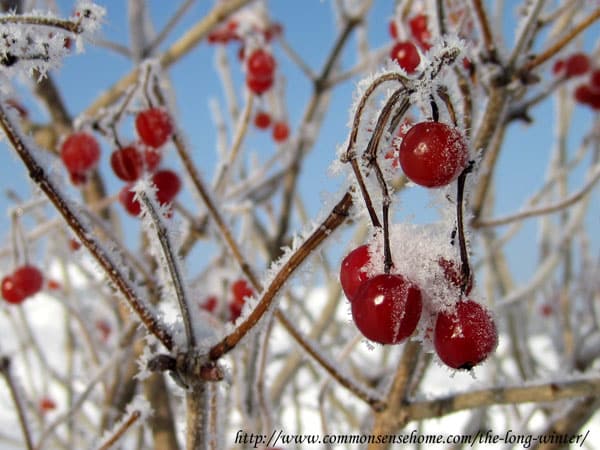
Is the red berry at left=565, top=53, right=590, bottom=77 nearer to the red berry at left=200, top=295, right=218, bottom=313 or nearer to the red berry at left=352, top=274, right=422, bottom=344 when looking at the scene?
the red berry at left=200, top=295, right=218, bottom=313

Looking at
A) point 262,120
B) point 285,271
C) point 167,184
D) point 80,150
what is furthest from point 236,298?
point 262,120

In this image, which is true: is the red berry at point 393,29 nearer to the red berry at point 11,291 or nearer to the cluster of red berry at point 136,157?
the cluster of red berry at point 136,157

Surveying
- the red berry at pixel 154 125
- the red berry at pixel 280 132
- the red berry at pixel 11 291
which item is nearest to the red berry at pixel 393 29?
the red berry at pixel 154 125

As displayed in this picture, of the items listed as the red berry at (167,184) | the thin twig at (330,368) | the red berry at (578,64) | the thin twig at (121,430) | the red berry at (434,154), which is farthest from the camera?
the red berry at (578,64)

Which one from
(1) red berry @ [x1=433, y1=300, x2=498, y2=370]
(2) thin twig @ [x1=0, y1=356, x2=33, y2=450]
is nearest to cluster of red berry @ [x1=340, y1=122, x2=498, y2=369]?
(1) red berry @ [x1=433, y1=300, x2=498, y2=370]

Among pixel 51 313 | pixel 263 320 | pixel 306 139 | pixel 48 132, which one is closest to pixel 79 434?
pixel 48 132

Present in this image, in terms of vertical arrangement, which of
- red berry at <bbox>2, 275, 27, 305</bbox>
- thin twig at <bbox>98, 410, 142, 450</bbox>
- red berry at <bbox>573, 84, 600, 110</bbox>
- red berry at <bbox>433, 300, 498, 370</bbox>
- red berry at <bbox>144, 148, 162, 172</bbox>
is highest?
red berry at <bbox>573, 84, 600, 110</bbox>

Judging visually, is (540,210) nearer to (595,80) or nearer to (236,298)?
(236,298)
